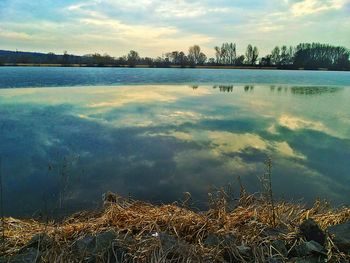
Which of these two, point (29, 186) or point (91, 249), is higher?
point (91, 249)

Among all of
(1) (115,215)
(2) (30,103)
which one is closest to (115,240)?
→ (1) (115,215)

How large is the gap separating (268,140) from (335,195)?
11.5 feet

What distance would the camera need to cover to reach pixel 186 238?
12.8 ft

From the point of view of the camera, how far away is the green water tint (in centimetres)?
625

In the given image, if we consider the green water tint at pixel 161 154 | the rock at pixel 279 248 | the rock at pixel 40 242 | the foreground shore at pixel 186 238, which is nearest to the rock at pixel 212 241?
the foreground shore at pixel 186 238

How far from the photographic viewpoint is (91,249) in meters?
3.39

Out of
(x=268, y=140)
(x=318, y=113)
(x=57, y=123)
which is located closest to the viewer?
(x=268, y=140)

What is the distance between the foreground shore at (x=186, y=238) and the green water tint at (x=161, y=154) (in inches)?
25.1

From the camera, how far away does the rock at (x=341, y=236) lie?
11.3 feet

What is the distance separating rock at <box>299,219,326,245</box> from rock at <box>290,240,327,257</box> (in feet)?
0.30

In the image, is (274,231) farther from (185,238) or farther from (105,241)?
(105,241)

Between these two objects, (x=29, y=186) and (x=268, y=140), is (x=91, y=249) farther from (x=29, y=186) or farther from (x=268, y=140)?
(x=268, y=140)

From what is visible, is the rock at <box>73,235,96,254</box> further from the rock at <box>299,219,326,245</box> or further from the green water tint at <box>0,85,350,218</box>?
the rock at <box>299,219,326,245</box>

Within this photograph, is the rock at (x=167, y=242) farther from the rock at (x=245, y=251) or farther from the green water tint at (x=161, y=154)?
the green water tint at (x=161, y=154)
